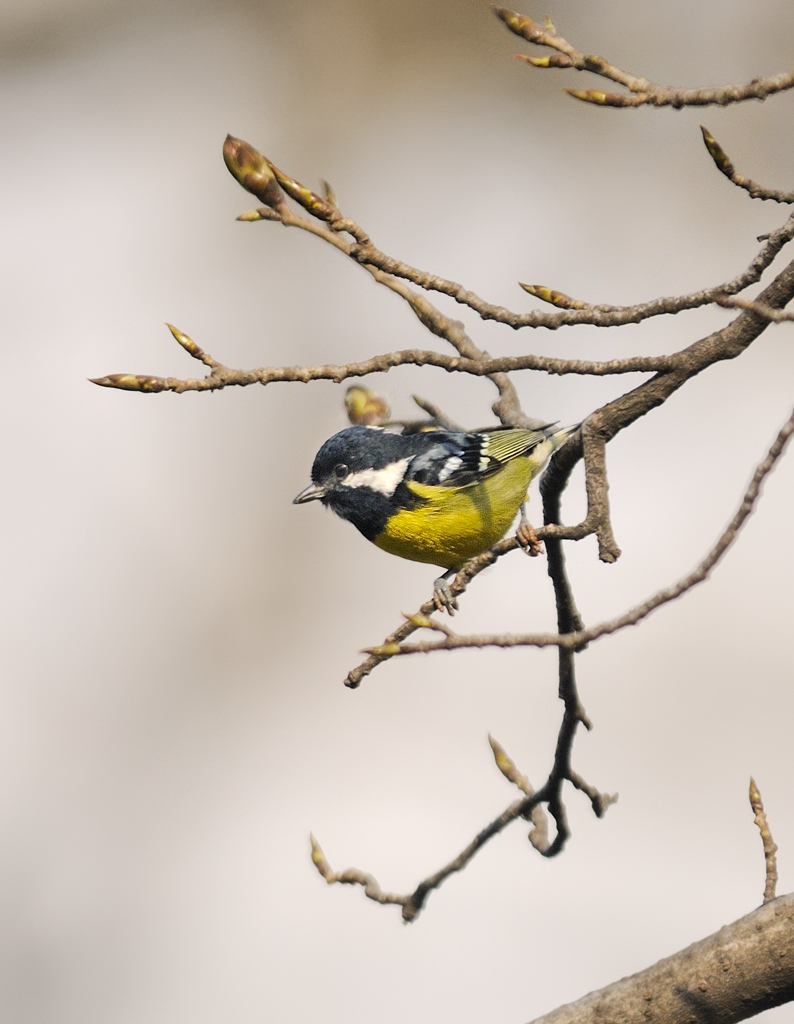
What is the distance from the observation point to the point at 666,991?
155 cm

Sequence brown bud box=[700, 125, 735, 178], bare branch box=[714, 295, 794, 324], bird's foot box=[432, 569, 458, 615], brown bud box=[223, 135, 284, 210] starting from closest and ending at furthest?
bare branch box=[714, 295, 794, 324], brown bud box=[223, 135, 284, 210], brown bud box=[700, 125, 735, 178], bird's foot box=[432, 569, 458, 615]

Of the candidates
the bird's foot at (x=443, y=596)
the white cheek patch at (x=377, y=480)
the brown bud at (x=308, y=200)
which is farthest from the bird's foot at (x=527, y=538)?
the white cheek patch at (x=377, y=480)

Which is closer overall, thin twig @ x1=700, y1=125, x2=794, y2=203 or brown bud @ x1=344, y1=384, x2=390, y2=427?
thin twig @ x1=700, y1=125, x2=794, y2=203

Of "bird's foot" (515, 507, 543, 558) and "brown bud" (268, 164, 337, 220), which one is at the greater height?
"brown bud" (268, 164, 337, 220)

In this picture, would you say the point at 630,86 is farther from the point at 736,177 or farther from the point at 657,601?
the point at 657,601

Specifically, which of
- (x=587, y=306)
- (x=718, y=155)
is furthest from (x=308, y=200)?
(x=718, y=155)

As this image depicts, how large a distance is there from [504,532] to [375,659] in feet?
4.47

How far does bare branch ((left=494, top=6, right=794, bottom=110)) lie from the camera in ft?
3.94

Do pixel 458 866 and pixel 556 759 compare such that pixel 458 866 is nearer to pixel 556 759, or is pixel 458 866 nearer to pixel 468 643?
pixel 556 759

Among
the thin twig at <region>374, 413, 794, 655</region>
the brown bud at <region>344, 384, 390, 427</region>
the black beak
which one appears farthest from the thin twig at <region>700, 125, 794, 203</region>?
the black beak

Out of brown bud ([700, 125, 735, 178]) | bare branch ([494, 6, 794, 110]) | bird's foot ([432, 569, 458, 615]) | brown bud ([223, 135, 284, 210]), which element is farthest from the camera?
bird's foot ([432, 569, 458, 615])

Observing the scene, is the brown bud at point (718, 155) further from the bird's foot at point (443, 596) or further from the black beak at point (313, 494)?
the black beak at point (313, 494)

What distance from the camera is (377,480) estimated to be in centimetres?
264

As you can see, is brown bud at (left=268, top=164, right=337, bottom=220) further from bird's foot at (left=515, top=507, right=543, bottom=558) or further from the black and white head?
the black and white head
